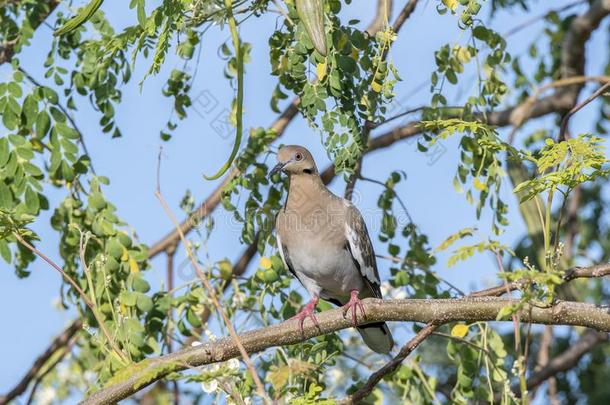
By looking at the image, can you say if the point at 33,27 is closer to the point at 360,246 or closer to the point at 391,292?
the point at 360,246

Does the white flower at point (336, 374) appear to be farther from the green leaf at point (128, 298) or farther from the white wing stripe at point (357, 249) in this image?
the green leaf at point (128, 298)

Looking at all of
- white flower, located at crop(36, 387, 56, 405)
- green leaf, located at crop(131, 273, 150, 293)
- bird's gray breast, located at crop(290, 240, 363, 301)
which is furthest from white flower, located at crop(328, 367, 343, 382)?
white flower, located at crop(36, 387, 56, 405)

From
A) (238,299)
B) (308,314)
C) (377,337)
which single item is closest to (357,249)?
(377,337)

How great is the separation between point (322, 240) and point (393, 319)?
1463 mm

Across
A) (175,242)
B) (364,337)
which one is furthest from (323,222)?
(175,242)

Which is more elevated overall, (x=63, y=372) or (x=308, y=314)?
(x=63, y=372)

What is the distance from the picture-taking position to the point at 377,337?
4703mm

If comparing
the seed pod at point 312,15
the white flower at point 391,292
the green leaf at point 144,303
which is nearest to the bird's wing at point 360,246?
the white flower at point 391,292

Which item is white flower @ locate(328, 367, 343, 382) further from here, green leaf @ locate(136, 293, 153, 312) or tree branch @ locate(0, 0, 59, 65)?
tree branch @ locate(0, 0, 59, 65)

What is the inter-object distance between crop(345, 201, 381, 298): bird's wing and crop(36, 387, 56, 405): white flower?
7.01 ft

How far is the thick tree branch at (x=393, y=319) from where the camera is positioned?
9.97ft

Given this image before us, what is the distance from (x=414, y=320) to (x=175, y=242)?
2.41 m

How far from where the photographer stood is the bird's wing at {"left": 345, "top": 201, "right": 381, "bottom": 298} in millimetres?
4734

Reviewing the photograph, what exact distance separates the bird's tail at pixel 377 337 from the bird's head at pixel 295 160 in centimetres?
80
